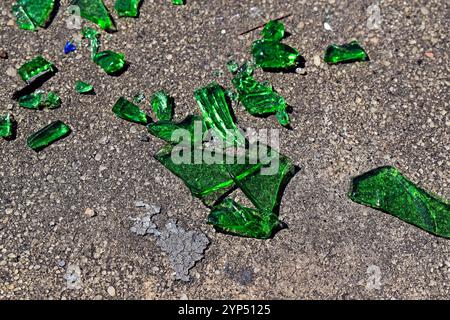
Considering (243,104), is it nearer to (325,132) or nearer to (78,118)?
(325,132)

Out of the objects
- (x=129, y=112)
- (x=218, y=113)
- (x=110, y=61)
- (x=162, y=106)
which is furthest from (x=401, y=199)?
(x=110, y=61)

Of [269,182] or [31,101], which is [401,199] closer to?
[269,182]

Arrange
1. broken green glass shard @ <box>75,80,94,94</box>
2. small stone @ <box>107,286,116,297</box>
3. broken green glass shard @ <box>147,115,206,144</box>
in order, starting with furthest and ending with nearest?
1. broken green glass shard @ <box>75,80,94,94</box>
2. broken green glass shard @ <box>147,115,206,144</box>
3. small stone @ <box>107,286,116,297</box>

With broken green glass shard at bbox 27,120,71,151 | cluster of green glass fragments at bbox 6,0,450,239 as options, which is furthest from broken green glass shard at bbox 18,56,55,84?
broken green glass shard at bbox 27,120,71,151

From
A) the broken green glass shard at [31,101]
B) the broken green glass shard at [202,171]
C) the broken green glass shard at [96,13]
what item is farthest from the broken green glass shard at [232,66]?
the broken green glass shard at [31,101]

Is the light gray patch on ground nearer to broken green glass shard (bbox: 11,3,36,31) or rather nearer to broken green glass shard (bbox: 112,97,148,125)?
broken green glass shard (bbox: 112,97,148,125)
